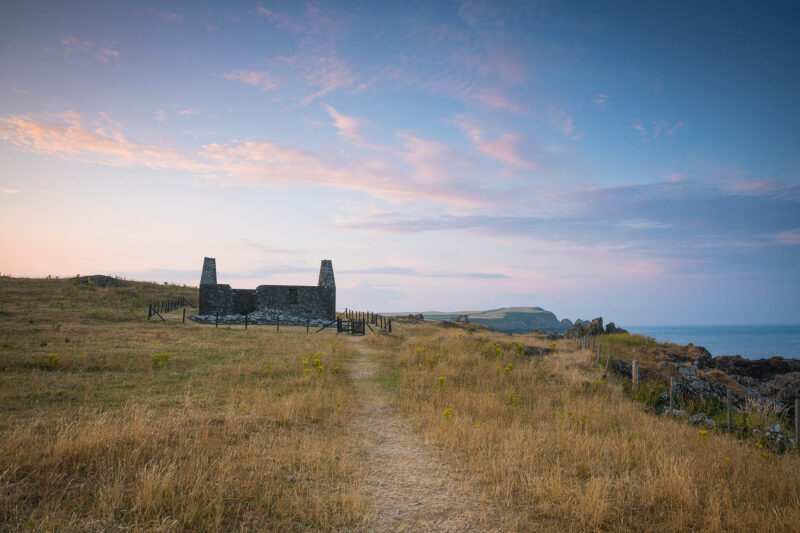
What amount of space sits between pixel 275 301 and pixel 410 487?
101ft

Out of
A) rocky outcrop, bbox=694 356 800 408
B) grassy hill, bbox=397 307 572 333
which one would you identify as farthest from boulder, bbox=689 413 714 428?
grassy hill, bbox=397 307 572 333

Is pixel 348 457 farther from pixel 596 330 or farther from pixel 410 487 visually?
pixel 596 330

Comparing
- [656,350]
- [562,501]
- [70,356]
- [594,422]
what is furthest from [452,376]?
[656,350]

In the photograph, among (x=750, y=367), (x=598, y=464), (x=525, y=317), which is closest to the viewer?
(x=598, y=464)

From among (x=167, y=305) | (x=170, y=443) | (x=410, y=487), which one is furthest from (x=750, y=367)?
(x=167, y=305)

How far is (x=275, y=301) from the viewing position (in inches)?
1357

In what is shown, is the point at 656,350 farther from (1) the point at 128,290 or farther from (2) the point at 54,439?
(1) the point at 128,290

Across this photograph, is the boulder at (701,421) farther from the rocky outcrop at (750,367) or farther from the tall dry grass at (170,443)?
the rocky outcrop at (750,367)

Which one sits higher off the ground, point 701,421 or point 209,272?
point 209,272

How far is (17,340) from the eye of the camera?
49.9ft

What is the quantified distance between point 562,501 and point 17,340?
19914 mm

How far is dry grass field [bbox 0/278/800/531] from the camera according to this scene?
15.4 ft

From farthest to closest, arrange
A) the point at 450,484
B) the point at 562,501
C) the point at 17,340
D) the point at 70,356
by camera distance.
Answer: the point at 17,340
the point at 70,356
the point at 450,484
the point at 562,501

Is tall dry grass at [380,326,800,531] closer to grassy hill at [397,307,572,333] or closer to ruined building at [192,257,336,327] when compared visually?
ruined building at [192,257,336,327]
